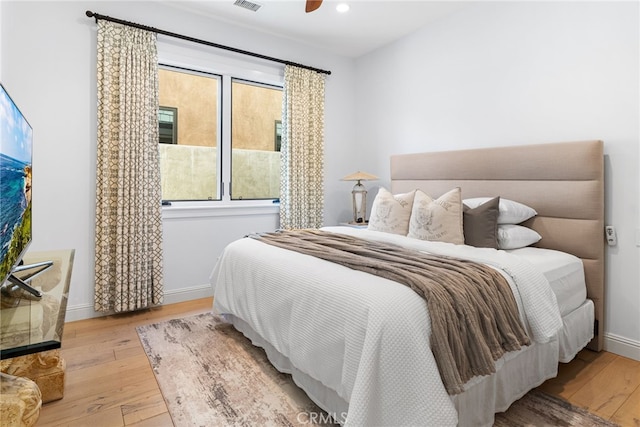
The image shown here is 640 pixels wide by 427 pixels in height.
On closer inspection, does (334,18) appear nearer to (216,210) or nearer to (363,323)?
(216,210)

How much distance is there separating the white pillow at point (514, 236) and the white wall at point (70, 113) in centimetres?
271

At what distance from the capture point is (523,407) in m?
1.79

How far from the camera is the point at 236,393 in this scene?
1897 mm

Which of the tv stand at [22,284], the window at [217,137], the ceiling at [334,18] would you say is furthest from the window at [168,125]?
the tv stand at [22,284]

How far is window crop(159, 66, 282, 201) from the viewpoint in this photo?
11.6 feet

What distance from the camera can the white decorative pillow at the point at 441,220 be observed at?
2.44m

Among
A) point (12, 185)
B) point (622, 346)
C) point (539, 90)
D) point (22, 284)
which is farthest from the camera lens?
point (539, 90)

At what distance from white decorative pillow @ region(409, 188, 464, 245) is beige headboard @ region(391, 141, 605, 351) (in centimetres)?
56

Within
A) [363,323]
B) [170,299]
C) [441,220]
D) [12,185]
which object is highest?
[12,185]

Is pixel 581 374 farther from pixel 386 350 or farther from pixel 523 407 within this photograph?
pixel 386 350

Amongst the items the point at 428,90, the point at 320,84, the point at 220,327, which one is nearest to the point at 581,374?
the point at 220,327

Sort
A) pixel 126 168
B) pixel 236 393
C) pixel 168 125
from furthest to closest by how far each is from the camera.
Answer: pixel 168 125 < pixel 126 168 < pixel 236 393

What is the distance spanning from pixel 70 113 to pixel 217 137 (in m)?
1.30

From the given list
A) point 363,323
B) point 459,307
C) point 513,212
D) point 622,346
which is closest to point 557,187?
point 513,212
